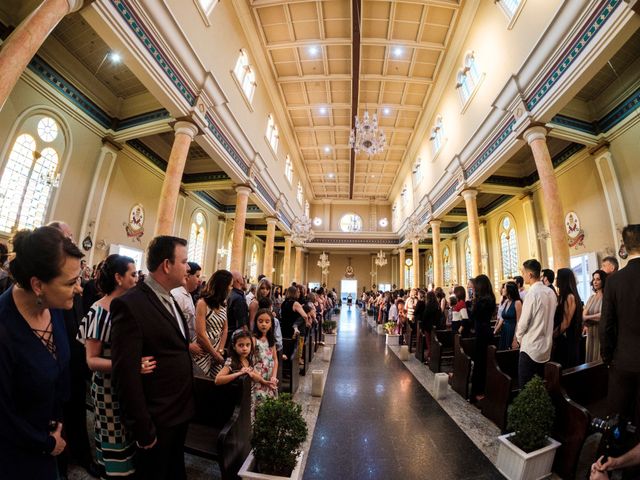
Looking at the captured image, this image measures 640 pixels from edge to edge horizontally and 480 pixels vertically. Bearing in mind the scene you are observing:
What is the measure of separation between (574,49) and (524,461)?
6437 millimetres

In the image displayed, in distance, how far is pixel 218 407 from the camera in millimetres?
2252

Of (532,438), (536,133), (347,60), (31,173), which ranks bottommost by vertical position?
(532,438)

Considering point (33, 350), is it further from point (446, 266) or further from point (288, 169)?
point (446, 266)

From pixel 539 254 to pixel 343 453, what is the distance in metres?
10.8

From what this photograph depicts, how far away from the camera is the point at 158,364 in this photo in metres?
1.40

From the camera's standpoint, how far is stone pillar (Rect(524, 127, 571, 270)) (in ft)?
18.1

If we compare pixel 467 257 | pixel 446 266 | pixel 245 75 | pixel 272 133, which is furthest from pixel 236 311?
pixel 446 266

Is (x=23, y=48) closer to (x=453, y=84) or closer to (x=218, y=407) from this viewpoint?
(x=218, y=407)

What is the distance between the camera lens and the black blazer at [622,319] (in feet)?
6.36

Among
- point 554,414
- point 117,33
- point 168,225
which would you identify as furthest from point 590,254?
point 117,33

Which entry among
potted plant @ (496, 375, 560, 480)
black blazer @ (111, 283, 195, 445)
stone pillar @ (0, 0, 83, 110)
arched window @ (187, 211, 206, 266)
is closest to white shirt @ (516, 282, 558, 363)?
potted plant @ (496, 375, 560, 480)

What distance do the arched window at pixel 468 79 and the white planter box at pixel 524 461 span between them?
9.54 m

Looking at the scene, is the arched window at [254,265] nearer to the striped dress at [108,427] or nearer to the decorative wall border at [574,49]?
the decorative wall border at [574,49]

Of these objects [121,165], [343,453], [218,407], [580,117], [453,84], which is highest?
[453,84]
